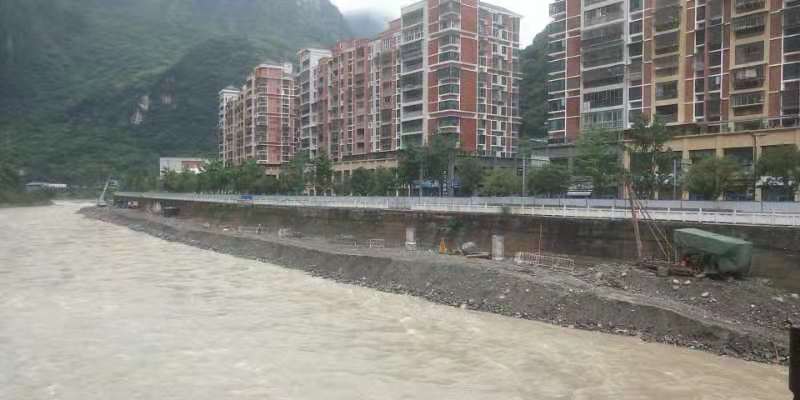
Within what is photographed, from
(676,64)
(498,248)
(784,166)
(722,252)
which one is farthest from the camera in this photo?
(676,64)

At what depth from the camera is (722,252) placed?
24.6 meters

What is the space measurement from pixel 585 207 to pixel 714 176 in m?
11.1

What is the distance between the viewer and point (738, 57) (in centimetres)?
5253

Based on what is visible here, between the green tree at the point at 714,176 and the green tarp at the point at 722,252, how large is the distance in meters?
17.8

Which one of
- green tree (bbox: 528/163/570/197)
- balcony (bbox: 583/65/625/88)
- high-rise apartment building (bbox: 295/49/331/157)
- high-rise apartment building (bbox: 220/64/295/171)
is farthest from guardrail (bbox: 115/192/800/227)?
high-rise apartment building (bbox: 220/64/295/171)

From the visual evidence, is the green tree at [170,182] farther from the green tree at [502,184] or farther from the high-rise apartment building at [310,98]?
the green tree at [502,184]

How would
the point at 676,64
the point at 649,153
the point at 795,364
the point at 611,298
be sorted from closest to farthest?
the point at 795,364 < the point at 611,298 < the point at 649,153 < the point at 676,64

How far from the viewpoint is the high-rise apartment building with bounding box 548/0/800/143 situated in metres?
50.0

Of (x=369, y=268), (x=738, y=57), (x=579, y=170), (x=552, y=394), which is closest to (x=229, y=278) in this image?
(x=369, y=268)

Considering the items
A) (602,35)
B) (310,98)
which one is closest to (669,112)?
(602,35)

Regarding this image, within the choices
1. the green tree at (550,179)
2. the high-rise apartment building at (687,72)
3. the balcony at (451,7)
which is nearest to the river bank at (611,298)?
the high-rise apartment building at (687,72)

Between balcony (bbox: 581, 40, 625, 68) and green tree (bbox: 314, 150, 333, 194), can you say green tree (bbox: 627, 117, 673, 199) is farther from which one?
green tree (bbox: 314, 150, 333, 194)

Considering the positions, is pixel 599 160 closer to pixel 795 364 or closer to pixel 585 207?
pixel 585 207

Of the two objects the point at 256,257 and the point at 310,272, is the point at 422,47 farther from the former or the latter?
the point at 310,272
